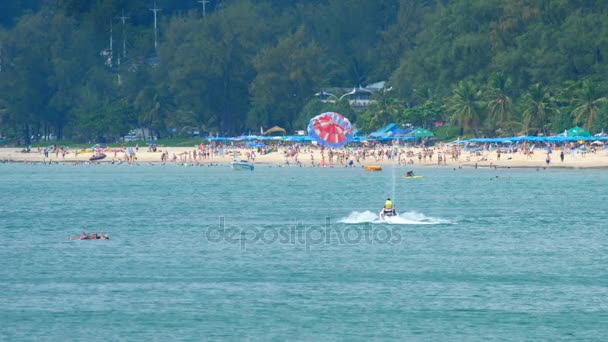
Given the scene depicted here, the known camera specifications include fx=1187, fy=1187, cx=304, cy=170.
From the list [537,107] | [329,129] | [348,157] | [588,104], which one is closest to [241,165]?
[348,157]

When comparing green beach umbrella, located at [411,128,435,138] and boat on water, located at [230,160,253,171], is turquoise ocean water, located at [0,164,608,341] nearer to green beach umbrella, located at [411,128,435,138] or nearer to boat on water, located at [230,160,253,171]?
boat on water, located at [230,160,253,171]

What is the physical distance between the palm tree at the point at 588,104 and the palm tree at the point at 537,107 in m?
4.01

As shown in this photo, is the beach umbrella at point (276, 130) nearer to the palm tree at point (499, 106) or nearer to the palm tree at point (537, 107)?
the palm tree at point (499, 106)

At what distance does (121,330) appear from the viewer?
41438mm

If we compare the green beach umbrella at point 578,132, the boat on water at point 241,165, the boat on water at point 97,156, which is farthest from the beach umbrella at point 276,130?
the green beach umbrella at point 578,132

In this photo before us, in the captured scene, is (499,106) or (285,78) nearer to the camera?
(499,106)

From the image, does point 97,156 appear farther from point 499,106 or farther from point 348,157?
point 499,106

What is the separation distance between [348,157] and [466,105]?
15463 mm

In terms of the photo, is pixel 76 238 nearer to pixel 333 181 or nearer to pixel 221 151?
pixel 333 181

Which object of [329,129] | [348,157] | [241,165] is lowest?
[241,165]

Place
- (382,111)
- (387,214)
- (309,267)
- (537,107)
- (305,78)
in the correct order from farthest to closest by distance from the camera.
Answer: (305,78)
(382,111)
(537,107)
(387,214)
(309,267)

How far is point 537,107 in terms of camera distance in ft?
451

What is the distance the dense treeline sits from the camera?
143m

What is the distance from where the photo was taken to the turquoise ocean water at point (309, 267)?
1662 inches
